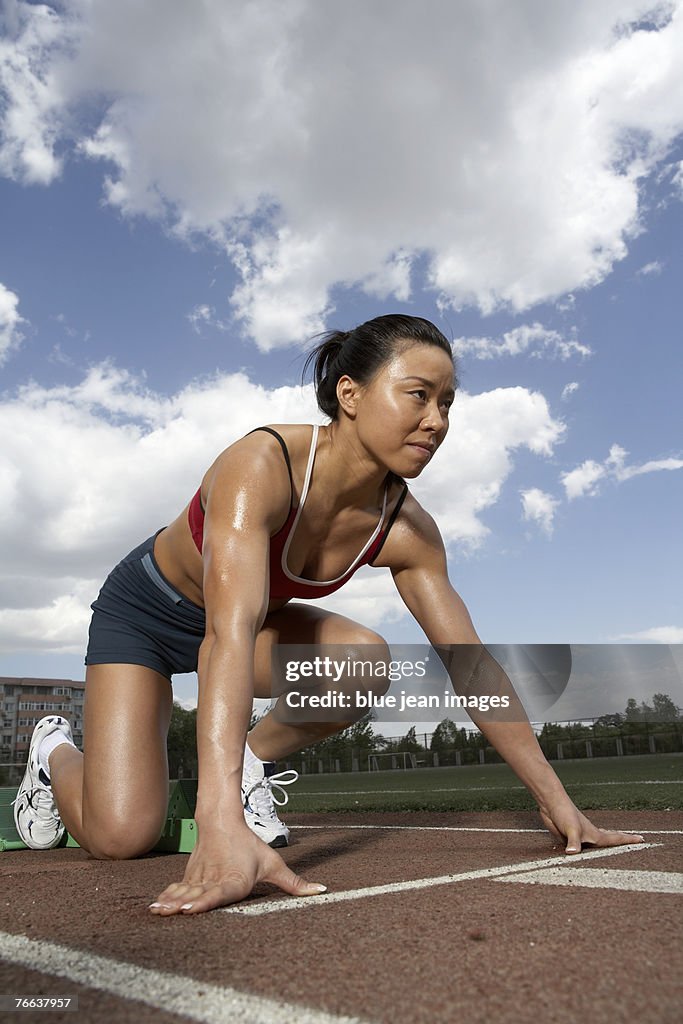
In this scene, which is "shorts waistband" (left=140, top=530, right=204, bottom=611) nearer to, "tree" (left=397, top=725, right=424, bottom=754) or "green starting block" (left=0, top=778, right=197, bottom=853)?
"green starting block" (left=0, top=778, right=197, bottom=853)

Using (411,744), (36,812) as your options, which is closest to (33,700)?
(411,744)

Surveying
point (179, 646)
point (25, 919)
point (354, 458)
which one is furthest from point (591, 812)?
point (25, 919)

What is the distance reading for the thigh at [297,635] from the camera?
3.91 m

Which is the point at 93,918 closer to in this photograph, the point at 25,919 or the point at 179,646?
the point at 25,919

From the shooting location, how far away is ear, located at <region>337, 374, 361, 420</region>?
121 inches

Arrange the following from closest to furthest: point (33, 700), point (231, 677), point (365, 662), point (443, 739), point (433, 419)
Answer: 1. point (231, 677)
2. point (433, 419)
3. point (365, 662)
4. point (443, 739)
5. point (33, 700)

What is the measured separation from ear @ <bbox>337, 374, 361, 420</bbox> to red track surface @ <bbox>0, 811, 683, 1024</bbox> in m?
1.55

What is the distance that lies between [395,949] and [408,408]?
1.78m

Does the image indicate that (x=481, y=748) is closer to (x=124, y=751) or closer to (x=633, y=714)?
(x=633, y=714)

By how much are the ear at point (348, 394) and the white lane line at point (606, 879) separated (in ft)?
5.27

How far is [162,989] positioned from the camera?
1.37 metres

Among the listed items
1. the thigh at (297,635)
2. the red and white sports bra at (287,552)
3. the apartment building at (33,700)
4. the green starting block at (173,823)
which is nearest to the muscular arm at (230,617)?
the red and white sports bra at (287,552)

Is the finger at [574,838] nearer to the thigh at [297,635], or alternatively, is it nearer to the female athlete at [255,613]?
the female athlete at [255,613]

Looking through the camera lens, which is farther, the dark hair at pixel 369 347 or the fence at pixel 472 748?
the fence at pixel 472 748
